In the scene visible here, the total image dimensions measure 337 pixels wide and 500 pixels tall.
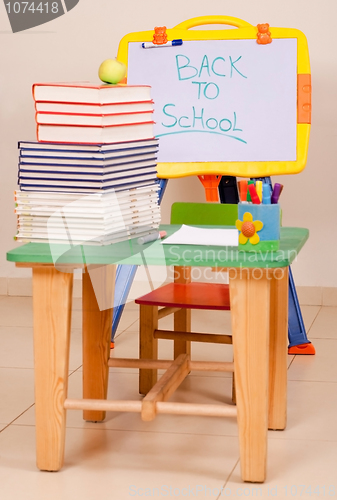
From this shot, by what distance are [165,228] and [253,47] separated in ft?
2.94

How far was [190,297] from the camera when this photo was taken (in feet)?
6.84

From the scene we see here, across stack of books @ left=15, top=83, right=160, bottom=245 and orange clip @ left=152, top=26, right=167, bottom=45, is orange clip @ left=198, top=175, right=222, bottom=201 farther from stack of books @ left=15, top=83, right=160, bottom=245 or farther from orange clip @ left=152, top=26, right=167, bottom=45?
stack of books @ left=15, top=83, right=160, bottom=245

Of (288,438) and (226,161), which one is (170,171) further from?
(288,438)

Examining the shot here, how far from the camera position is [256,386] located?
5.03 feet

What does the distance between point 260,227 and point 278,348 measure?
0.52 m

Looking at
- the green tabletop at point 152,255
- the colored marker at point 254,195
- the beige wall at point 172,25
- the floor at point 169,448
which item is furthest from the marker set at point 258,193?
the beige wall at point 172,25

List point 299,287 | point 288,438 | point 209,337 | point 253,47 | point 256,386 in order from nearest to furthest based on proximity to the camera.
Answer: point 256,386, point 288,438, point 209,337, point 253,47, point 299,287

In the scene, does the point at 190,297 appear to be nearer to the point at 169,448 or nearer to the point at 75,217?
the point at 169,448

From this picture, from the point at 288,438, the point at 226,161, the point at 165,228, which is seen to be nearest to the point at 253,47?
the point at 226,161

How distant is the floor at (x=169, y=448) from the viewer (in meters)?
1.58

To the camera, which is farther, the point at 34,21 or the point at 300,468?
the point at 34,21

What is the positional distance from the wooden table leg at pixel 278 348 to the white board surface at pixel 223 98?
658mm

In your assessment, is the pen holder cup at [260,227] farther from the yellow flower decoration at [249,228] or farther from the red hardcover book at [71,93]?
the red hardcover book at [71,93]

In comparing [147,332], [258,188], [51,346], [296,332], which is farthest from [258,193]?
[296,332]
